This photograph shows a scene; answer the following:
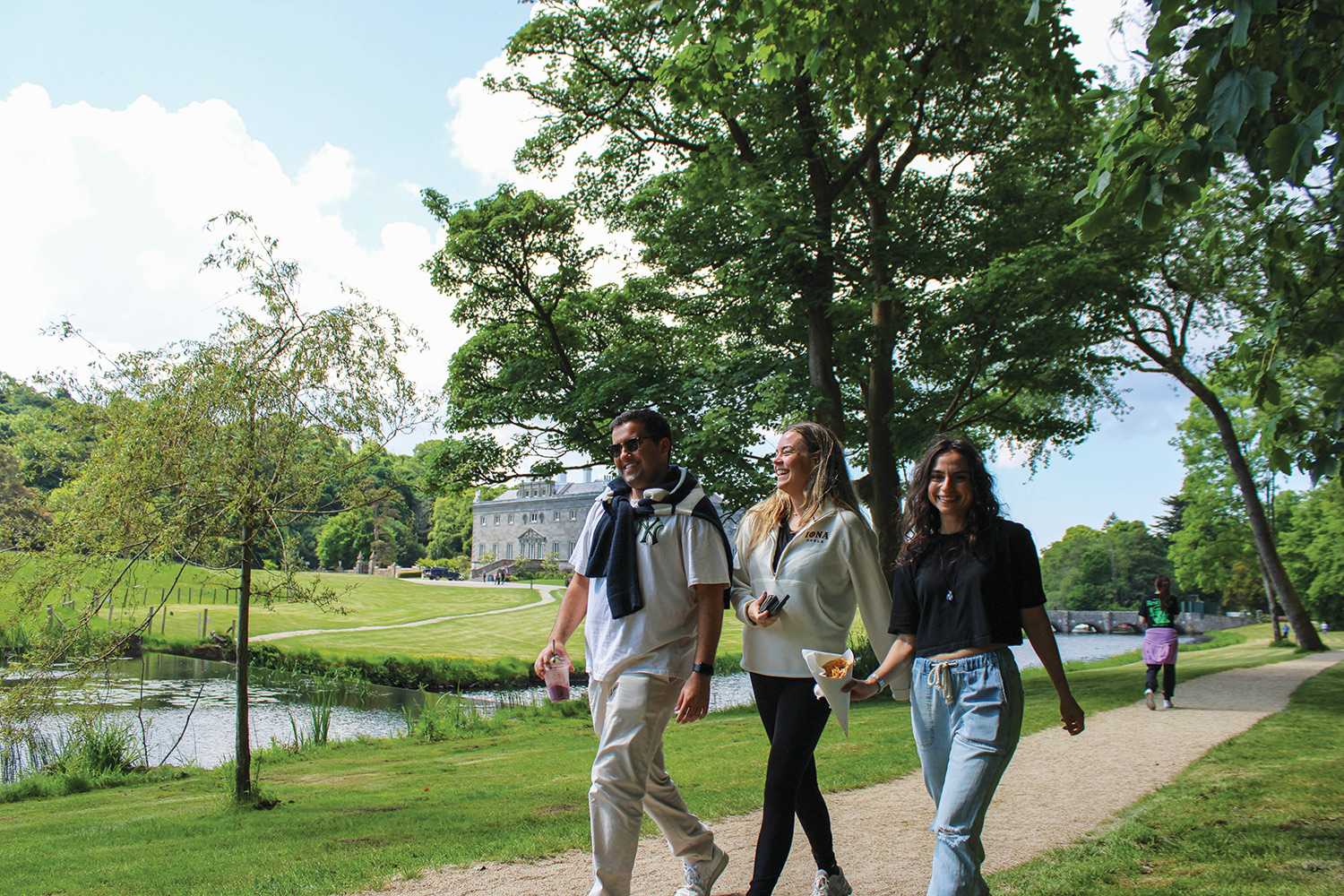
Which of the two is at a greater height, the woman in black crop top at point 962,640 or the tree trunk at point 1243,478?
the tree trunk at point 1243,478

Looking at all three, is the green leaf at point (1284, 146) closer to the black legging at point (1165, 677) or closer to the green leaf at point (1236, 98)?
the green leaf at point (1236, 98)

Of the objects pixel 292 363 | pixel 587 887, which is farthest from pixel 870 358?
pixel 587 887

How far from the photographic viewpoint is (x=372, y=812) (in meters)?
7.08

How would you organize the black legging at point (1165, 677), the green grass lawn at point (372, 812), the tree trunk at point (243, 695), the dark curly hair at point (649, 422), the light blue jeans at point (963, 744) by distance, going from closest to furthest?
the light blue jeans at point (963, 744) → the dark curly hair at point (649, 422) → the green grass lawn at point (372, 812) → the tree trunk at point (243, 695) → the black legging at point (1165, 677)

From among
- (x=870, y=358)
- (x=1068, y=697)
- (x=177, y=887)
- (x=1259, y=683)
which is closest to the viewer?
(x=1068, y=697)

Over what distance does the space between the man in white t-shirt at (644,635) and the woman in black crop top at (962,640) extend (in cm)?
70

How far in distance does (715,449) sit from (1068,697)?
11.1 meters

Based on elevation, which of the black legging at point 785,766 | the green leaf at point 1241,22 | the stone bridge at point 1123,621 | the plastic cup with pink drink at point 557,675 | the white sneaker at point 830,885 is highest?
the green leaf at point 1241,22

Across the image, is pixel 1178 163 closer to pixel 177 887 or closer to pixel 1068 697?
pixel 1068 697

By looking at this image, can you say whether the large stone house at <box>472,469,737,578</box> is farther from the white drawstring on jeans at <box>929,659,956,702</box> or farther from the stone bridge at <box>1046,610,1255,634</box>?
the white drawstring on jeans at <box>929,659,956,702</box>

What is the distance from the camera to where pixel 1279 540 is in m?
44.2

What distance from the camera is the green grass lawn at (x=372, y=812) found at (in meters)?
5.13

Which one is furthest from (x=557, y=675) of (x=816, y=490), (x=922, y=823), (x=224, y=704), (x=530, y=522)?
(x=530, y=522)

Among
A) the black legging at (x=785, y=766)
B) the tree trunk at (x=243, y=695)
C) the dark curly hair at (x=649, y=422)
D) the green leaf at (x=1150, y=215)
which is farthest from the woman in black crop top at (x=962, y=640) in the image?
the tree trunk at (x=243, y=695)
